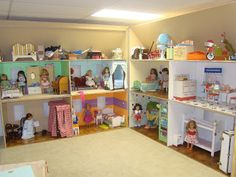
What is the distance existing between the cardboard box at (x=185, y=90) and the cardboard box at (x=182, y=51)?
1.15ft

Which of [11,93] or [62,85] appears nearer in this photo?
[11,93]

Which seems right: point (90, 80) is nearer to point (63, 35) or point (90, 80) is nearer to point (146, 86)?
point (63, 35)

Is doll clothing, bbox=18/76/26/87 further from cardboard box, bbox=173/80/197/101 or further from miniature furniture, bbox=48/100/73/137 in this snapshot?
cardboard box, bbox=173/80/197/101

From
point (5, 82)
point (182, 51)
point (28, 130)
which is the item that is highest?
point (182, 51)

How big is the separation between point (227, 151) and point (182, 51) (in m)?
1.27

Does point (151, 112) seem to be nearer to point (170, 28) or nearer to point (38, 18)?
point (170, 28)

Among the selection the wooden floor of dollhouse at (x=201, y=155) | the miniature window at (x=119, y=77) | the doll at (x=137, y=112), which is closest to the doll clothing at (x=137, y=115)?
the doll at (x=137, y=112)

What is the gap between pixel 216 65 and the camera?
3020 mm

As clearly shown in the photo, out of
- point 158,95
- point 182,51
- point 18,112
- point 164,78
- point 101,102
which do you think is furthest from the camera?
point 101,102

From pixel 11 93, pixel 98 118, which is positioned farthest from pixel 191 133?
pixel 11 93

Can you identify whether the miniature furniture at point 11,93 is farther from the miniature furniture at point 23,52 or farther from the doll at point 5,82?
the miniature furniture at point 23,52

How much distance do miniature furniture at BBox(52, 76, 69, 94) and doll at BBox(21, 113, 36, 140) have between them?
583 millimetres

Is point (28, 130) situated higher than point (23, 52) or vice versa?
point (23, 52)

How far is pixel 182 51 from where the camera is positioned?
2.87m
